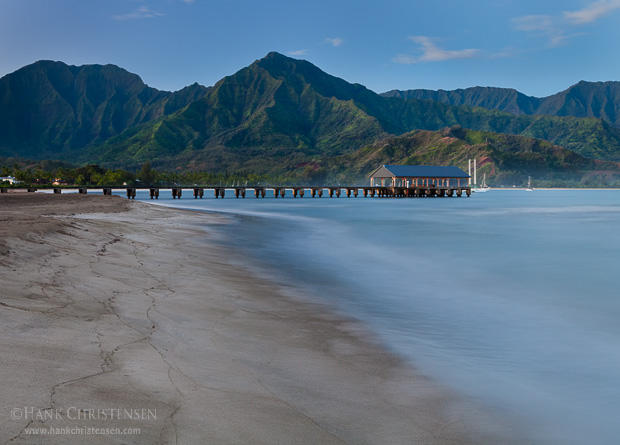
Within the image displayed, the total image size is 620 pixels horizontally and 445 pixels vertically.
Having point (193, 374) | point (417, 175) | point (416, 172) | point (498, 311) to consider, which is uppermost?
point (416, 172)

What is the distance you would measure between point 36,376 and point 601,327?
34.2 feet

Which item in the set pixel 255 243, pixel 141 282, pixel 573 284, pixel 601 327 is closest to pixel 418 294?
pixel 601 327

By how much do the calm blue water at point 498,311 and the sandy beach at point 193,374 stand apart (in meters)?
0.83

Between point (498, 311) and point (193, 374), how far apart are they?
8314 mm

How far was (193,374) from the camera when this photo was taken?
5602 millimetres

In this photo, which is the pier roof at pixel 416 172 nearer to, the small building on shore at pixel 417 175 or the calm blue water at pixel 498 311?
the small building on shore at pixel 417 175

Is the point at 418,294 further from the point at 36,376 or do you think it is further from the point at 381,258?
the point at 36,376

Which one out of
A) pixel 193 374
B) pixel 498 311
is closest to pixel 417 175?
pixel 498 311

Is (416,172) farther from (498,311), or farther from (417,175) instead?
(498,311)

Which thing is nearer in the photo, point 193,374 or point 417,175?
point 193,374

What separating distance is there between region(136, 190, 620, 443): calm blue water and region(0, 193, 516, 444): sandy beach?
83cm

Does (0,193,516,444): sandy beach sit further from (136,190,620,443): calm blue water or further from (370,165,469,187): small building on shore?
(370,165,469,187): small building on shore

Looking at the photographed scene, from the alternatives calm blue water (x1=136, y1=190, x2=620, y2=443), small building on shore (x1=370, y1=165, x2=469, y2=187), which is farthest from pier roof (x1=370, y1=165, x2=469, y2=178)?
calm blue water (x1=136, y1=190, x2=620, y2=443)

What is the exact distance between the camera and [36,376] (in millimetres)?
4746
